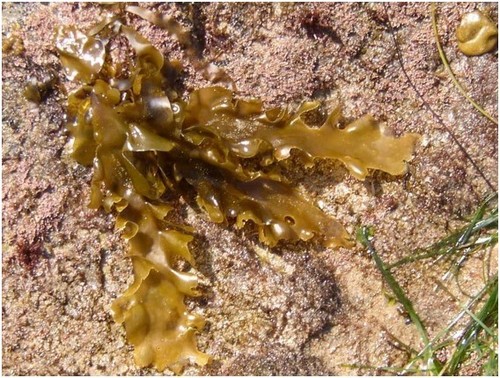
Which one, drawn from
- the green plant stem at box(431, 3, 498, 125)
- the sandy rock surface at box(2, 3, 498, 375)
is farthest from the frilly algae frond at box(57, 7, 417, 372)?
the green plant stem at box(431, 3, 498, 125)

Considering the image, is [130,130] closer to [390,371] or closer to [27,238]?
[27,238]

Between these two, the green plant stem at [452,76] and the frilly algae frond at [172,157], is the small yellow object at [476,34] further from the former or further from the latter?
the frilly algae frond at [172,157]

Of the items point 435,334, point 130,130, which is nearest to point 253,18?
point 130,130

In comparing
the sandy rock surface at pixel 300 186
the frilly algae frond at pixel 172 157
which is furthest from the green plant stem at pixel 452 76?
the frilly algae frond at pixel 172 157

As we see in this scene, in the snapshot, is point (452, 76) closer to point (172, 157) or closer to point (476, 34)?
point (476, 34)

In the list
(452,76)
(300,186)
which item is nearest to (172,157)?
(300,186)
